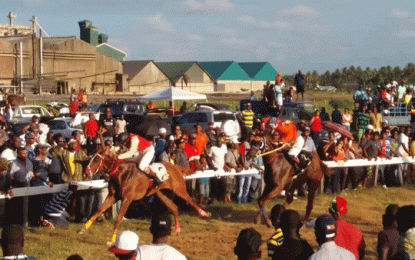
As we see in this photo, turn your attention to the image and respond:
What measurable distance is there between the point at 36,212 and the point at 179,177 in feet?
9.62

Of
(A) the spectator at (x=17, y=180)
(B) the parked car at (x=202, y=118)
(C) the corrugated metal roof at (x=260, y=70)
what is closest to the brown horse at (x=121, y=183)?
(A) the spectator at (x=17, y=180)

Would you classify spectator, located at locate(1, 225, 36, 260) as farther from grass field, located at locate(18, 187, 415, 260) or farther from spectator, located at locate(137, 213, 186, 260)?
grass field, located at locate(18, 187, 415, 260)

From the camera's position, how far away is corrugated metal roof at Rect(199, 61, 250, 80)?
3684 inches

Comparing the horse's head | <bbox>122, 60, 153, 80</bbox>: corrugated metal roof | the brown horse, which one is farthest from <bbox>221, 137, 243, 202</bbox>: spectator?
<bbox>122, 60, 153, 80</bbox>: corrugated metal roof

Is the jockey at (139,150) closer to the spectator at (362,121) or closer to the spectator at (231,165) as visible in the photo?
the spectator at (231,165)

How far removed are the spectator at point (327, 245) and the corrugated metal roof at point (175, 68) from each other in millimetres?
78465

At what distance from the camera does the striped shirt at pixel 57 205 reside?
14.0 m

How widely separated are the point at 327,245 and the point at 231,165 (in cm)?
1029

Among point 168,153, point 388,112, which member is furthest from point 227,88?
point 168,153

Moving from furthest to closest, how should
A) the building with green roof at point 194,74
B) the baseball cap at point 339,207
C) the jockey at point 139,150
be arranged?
the building with green roof at point 194,74 → the jockey at point 139,150 → the baseball cap at point 339,207

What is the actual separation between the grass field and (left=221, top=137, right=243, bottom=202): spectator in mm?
379

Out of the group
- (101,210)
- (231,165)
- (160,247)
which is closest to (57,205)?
(101,210)

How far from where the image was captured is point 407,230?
7578 mm

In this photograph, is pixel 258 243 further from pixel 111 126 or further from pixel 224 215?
pixel 111 126
